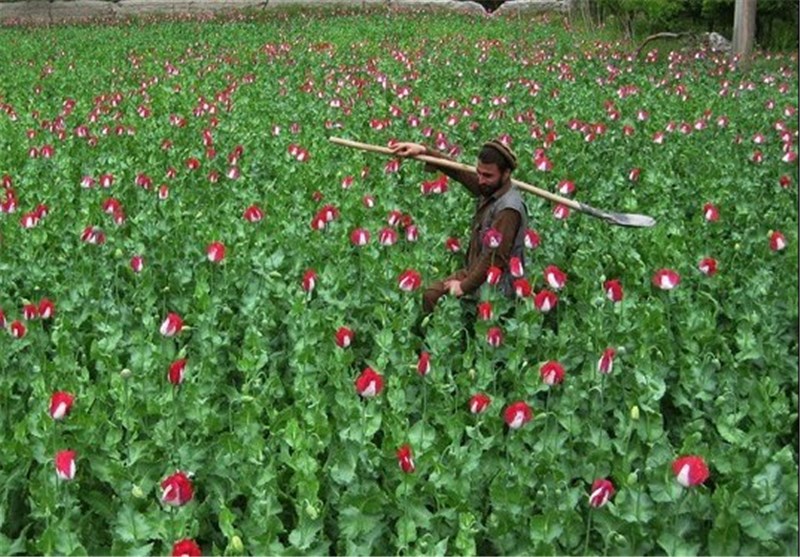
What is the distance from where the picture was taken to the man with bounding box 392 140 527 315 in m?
4.23

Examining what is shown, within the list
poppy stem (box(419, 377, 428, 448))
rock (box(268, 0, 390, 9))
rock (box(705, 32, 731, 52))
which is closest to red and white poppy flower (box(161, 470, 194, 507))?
poppy stem (box(419, 377, 428, 448))

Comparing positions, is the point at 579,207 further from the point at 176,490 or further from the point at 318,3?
the point at 318,3

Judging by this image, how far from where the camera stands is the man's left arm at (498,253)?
4.22m

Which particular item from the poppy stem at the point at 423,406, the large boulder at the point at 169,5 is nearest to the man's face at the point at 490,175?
the poppy stem at the point at 423,406

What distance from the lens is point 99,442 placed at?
329 cm

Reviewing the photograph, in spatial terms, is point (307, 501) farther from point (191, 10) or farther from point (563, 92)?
point (191, 10)

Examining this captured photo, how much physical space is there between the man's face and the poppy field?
236 millimetres

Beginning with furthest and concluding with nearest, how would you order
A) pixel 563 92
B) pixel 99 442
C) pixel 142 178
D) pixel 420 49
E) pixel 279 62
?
1. pixel 420 49
2. pixel 279 62
3. pixel 563 92
4. pixel 142 178
5. pixel 99 442

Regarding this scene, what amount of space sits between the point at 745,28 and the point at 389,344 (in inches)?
330

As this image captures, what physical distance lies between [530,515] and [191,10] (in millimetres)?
21613

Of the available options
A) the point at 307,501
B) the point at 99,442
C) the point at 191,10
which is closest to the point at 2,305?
the point at 99,442

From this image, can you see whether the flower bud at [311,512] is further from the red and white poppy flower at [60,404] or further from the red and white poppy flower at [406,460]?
the red and white poppy flower at [60,404]

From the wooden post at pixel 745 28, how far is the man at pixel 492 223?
7.22 meters

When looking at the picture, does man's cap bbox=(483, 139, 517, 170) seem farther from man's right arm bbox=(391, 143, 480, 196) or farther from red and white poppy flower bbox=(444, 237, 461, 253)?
red and white poppy flower bbox=(444, 237, 461, 253)
